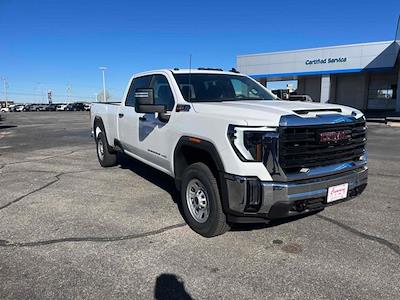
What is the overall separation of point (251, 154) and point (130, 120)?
338 centimetres

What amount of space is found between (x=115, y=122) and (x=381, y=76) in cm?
3622

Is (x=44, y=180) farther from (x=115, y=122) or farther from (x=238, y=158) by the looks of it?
(x=238, y=158)

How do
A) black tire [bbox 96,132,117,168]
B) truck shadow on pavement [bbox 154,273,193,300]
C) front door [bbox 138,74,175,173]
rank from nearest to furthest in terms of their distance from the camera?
truck shadow on pavement [bbox 154,273,193,300]
front door [bbox 138,74,175,173]
black tire [bbox 96,132,117,168]

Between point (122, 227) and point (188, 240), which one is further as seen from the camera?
point (122, 227)

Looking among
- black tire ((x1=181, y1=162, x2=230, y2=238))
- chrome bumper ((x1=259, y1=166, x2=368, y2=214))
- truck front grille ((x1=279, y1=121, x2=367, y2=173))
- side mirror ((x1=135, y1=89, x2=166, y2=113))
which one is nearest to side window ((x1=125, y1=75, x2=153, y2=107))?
side mirror ((x1=135, y1=89, x2=166, y2=113))

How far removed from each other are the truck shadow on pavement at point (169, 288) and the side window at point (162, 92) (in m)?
2.46

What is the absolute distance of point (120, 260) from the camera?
4027 millimetres

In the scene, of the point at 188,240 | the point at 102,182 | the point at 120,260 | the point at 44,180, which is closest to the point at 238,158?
the point at 188,240

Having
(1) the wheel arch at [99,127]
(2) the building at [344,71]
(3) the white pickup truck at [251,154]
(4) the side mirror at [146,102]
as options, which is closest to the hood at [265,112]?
(3) the white pickup truck at [251,154]

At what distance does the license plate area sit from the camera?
4.14 meters

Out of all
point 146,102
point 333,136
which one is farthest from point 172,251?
point 333,136

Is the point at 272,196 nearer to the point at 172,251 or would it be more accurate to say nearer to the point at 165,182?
the point at 172,251

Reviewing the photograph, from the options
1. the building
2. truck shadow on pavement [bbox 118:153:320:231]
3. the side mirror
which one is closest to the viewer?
truck shadow on pavement [bbox 118:153:320:231]

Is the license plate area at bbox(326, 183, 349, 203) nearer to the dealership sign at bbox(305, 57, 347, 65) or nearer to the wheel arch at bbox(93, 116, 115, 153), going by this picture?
the wheel arch at bbox(93, 116, 115, 153)
